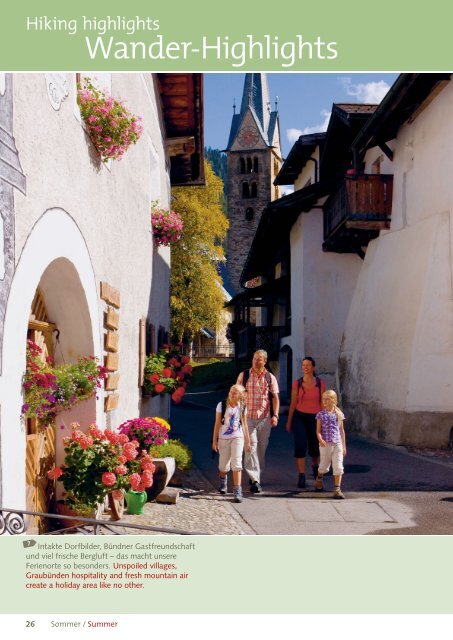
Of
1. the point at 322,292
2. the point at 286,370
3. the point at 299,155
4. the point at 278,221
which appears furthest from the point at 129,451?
the point at 299,155

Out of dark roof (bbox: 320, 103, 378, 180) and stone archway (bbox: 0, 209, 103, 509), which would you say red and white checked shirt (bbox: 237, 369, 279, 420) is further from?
dark roof (bbox: 320, 103, 378, 180)

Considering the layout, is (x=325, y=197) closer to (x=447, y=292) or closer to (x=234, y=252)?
(x=447, y=292)

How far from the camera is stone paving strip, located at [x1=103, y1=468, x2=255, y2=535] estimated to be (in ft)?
21.5

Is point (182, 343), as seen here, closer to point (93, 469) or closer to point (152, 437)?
point (152, 437)

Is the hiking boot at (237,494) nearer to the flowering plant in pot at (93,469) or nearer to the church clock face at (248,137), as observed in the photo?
the flowering plant in pot at (93,469)

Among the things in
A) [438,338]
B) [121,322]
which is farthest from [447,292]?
[121,322]

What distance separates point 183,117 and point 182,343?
4034 mm

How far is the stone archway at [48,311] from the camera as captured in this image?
4.35 metres

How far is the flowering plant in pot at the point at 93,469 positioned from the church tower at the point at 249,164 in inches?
1942

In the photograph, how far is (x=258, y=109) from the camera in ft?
189

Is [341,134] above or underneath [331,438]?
above

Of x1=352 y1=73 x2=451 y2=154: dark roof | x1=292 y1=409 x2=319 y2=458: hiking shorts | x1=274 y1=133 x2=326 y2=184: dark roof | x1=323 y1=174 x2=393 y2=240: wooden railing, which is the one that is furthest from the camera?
x1=274 y1=133 x2=326 y2=184: dark roof

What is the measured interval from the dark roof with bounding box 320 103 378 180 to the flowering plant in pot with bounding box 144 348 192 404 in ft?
26.6

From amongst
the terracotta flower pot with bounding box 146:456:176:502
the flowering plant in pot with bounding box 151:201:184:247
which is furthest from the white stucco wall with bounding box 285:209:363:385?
the terracotta flower pot with bounding box 146:456:176:502
